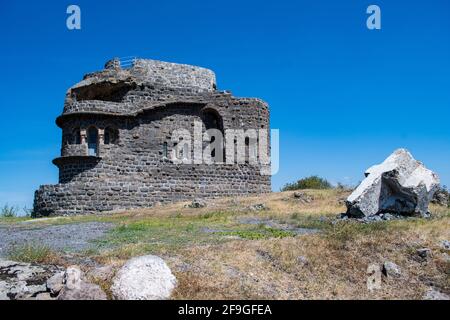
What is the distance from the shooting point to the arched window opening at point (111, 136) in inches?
1123

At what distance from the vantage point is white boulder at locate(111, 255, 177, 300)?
8672mm

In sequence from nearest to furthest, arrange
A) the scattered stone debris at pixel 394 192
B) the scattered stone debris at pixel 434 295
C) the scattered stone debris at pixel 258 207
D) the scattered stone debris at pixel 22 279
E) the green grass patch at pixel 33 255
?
the scattered stone debris at pixel 22 279 → the scattered stone debris at pixel 434 295 → the green grass patch at pixel 33 255 → the scattered stone debris at pixel 394 192 → the scattered stone debris at pixel 258 207

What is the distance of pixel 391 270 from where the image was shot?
37.0 feet

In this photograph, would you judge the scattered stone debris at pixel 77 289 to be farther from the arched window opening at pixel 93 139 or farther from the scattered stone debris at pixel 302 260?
the arched window opening at pixel 93 139

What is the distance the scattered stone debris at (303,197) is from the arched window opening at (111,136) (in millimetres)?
10655

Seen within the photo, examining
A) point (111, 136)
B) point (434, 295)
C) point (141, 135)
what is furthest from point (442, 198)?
point (111, 136)

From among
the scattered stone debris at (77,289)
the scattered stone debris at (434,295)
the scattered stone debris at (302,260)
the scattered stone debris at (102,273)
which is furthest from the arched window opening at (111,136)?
the scattered stone debris at (434,295)

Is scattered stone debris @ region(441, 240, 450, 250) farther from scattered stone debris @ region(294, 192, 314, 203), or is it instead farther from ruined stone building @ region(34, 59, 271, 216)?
ruined stone building @ region(34, 59, 271, 216)

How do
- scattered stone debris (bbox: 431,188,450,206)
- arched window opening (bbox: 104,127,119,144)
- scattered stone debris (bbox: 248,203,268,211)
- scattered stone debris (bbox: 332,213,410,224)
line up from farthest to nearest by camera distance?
arched window opening (bbox: 104,127,119,144)
scattered stone debris (bbox: 431,188,450,206)
scattered stone debris (bbox: 248,203,268,211)
scattered stone debris (bbox: 332,213,410,224)

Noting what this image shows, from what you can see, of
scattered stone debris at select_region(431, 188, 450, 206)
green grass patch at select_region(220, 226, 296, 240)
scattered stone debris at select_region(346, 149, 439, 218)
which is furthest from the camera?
scattered stone debris at select_region(431, 188, 450, 206)

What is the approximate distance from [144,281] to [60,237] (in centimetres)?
669

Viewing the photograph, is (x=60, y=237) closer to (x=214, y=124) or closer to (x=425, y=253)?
(x=425, y=253)

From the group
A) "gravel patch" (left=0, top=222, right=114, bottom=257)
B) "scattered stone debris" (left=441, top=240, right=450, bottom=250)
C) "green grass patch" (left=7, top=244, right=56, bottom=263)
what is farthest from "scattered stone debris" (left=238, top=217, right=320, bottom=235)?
"green grass patch" (left=7, top=244, right=56, bottom=263)
